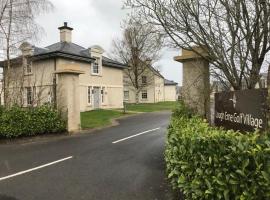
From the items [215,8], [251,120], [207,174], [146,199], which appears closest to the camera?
[207,174]

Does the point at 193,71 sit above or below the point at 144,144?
above

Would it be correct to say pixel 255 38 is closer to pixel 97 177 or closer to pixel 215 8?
pixel 215 8

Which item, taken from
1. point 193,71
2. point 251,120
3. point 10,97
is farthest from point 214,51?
point 10,97

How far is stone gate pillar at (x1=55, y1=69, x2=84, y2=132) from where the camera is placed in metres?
16.9

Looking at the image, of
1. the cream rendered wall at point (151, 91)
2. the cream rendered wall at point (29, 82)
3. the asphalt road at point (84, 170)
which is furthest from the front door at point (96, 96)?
the asphalt road at point (84, 170)

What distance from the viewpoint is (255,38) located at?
796 centimetres

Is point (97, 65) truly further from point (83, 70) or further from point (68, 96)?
point (68, 96)

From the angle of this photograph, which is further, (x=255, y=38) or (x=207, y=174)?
(x=255, y=38)

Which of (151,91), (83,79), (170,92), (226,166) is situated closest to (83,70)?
(83,79)

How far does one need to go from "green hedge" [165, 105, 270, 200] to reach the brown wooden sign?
27.5 inches

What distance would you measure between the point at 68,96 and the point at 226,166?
44.1 ft

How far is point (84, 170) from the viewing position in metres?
8.75

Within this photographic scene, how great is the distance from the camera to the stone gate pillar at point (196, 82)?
9828 millimetres

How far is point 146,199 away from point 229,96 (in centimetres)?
248
